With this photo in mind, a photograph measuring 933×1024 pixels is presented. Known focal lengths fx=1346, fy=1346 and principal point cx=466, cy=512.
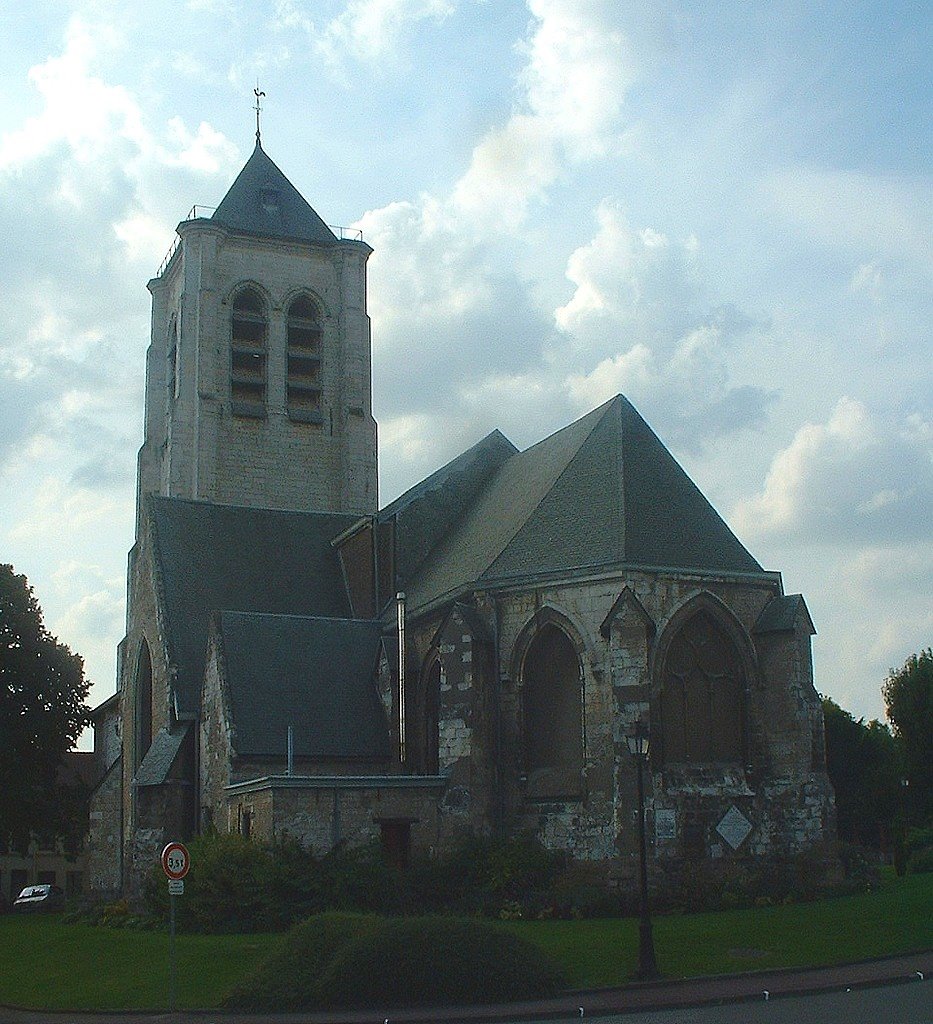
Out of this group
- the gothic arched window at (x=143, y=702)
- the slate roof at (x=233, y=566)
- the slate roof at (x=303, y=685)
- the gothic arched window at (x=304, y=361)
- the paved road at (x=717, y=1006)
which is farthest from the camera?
the gothic arched window at (x=304, y=361)

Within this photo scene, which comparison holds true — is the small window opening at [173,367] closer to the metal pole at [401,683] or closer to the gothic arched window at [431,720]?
the metal pole at [401,683]

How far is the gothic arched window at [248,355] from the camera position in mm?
46875

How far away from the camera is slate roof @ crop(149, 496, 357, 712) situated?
3603 centimetres

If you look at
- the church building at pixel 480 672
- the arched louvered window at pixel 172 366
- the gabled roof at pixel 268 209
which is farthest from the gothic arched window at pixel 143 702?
the gabled roof at pixel 268 209

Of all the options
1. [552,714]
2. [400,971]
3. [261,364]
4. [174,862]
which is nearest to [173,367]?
[261,364]

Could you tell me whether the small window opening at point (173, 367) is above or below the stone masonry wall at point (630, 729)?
above

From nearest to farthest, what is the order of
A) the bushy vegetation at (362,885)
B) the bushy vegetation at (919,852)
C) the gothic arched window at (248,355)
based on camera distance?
1. the bushy vegetation at (362,885)
2. the bushy vegetation at (919,852)
3. the gothic arched window at (248,355)

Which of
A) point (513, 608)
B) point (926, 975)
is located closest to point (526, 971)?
point (926, 975)

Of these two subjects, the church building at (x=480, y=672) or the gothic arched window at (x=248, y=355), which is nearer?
the church building at (x=480, y=672)

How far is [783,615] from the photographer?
30406 mm

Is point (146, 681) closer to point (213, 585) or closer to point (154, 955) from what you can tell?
point (213, 585)

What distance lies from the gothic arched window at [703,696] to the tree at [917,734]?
2462 centimetres

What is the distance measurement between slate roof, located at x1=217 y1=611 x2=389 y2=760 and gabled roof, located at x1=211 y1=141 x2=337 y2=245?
64.3 ft

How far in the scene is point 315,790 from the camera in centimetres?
2794
